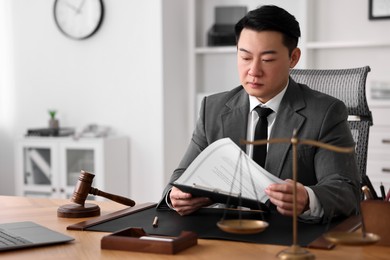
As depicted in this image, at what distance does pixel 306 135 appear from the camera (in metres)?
2.19

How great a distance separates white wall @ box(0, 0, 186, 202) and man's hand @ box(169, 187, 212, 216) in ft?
9.31

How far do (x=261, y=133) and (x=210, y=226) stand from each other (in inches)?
21.4

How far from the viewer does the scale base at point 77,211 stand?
2.00 meters

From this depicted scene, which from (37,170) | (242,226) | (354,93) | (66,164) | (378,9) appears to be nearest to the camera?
(242,226)

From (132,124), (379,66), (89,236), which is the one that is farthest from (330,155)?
(132,124)

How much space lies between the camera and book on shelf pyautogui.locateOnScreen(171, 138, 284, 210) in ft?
6.02

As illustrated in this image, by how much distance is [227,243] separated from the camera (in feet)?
5.35

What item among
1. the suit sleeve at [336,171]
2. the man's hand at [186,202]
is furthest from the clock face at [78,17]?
the man's hand at [186,202]

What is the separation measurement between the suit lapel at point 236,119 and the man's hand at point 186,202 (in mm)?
394

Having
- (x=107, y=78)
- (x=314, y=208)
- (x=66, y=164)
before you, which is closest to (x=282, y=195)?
(x=314, y=208)

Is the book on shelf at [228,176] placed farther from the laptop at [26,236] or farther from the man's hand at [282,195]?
the laptop at [26,236]

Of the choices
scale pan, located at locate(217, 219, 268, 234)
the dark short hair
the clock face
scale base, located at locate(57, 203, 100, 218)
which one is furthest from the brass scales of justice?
the clock face

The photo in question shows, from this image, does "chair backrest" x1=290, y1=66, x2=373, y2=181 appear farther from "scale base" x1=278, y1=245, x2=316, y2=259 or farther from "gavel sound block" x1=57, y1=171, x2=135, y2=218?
"scale base" x1=278, y1=245, x2=316, y2=259

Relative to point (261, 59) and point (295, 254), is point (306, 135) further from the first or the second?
point (295, 254)
